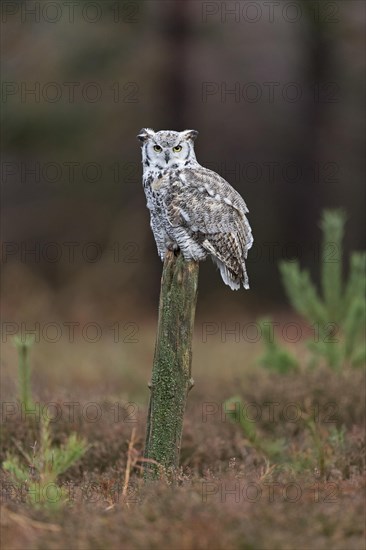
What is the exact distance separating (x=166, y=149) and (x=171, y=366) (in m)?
1.22

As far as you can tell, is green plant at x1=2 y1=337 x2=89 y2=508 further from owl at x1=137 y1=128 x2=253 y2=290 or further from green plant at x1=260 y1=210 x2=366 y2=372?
green plant at x1=260 y1=210 x2=366 y2=372

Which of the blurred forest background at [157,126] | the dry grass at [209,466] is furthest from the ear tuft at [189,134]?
the blurred forest background at [157,126]

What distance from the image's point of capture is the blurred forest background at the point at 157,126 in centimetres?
1656

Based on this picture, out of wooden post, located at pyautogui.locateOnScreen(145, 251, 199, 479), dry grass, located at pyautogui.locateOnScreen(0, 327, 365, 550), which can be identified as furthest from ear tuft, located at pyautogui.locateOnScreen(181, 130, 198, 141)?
dry grass, located at pyautogui.locateOnScreen(0, 327, 365, 550)

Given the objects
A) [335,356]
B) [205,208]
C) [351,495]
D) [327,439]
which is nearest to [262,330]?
[335,356]

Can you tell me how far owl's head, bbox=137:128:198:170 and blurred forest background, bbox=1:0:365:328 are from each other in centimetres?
1053

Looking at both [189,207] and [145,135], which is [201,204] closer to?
[189,207]

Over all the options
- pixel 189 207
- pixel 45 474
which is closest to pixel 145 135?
pixel 189 207

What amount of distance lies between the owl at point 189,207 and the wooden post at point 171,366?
225 mm

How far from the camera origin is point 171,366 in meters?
5.03

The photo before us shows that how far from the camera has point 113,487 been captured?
16.5 ft

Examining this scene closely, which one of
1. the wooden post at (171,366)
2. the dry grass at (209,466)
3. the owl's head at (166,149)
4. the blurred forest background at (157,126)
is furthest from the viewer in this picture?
the blurred forest background at (157,126)

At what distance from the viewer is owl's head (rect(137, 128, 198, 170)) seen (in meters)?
5.23

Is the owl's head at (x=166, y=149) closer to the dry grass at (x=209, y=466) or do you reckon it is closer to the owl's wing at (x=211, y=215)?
the owl's wing at (x=211, y=215)
